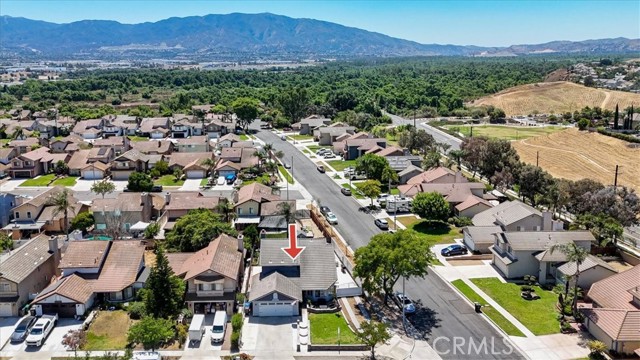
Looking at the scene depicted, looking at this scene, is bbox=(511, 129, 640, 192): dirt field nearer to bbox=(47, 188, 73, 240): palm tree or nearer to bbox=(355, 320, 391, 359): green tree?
bbox=(355, 320, 391, 359): green tree

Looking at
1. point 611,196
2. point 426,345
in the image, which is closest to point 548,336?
point 426,345

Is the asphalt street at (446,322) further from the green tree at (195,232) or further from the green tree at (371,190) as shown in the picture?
the green tree at (195,232)

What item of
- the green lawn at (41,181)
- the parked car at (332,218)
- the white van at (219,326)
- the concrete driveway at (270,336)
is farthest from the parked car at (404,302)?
the green lawn at (41,181)

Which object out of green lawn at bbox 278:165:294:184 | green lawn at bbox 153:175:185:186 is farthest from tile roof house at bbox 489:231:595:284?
green lawn at bbox 153:175:185:186

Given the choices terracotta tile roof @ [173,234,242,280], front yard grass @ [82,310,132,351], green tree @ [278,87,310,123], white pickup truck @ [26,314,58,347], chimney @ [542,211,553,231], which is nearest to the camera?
white pickup truck @ [26,314,58,347]

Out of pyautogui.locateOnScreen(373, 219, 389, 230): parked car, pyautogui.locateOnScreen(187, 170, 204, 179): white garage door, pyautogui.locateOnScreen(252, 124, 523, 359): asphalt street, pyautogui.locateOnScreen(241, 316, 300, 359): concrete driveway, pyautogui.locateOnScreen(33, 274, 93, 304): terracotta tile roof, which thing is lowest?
pyautogui.locateOnScreen(252, 124, 523, 359): asphalt street

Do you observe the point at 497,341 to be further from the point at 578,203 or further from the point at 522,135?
the point at 522,135

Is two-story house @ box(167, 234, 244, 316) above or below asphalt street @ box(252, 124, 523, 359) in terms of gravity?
above
